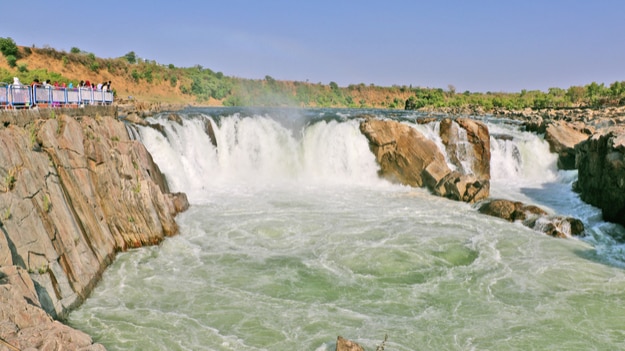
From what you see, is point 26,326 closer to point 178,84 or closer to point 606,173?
point 606,173

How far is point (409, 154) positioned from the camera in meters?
25.6

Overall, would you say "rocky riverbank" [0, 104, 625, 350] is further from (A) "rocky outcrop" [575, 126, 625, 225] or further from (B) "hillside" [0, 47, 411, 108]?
(B) "hillside" [0, 47, 411, 108]

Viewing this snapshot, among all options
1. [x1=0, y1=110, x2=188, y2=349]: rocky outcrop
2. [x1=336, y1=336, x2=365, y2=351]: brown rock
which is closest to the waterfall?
[x1=0, y1=110, x2=188, y2=349]: rocky outcrop

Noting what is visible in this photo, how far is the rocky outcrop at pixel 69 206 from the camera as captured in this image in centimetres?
892

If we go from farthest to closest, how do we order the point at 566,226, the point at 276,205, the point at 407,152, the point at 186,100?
the point at 186,100 → the point at 407,152 → the point at 276,205 → the point at 566,226

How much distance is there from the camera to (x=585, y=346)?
28.9 feet

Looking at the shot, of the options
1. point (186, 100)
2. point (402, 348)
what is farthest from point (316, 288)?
point (186, 100)

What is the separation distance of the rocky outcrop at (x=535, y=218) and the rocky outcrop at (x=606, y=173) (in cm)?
199

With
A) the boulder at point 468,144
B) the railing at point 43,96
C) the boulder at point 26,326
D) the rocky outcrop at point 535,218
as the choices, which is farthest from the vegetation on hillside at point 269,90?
the boulder at point 26,326

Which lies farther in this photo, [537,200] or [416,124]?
[416,124]

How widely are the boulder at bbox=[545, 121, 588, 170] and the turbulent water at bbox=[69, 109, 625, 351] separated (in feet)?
21.0

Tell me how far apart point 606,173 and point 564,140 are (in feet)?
41.4

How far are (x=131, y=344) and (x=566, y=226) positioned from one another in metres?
13.7

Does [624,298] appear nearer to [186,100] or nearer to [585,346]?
[585,346]
